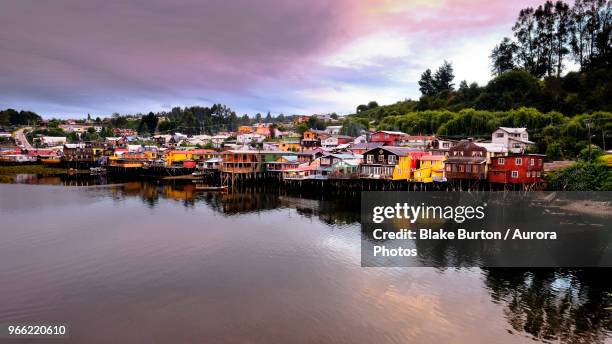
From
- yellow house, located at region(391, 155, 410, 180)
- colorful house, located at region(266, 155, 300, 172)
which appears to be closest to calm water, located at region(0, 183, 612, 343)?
Result: yellow house, located at region(391, 155, 410, 180)

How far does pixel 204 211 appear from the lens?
1375 inches

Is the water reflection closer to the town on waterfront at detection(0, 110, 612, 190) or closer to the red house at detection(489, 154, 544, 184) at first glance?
the red house at detection(489, 154, 544, 184)

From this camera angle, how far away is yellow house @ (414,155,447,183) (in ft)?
123

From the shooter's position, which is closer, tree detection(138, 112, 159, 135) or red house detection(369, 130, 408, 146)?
red house detection(369, 130, 408, 146)

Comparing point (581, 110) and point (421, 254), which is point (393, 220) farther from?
point (581, 110)

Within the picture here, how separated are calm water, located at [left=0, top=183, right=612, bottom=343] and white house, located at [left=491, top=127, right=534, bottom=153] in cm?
2588

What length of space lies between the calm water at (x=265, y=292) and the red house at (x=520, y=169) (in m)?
14.3

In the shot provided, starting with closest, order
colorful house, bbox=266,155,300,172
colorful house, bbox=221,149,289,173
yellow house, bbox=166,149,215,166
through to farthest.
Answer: colorful house, bbox=266,155,300,172 → colorful house, bbox=221,149,289,173 → yellow house, bbox=166,149,215,166

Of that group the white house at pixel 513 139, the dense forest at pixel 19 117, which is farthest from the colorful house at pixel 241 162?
the dense forest at pixel 19 117

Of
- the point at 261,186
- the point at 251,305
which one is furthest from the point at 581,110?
the point at 251,305

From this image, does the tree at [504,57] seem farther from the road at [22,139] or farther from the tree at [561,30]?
the road at [22,139]

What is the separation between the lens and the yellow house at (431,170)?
123 feet

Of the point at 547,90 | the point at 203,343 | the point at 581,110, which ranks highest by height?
the point at 547,90

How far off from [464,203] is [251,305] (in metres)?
23.5
